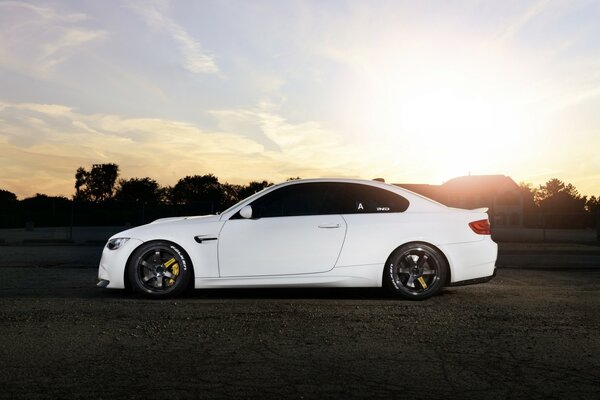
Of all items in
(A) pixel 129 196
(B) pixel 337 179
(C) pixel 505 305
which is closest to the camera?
(C) pixel 505 305

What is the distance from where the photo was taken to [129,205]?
28.6 m

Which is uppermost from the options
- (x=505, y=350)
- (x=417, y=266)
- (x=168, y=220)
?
(x=168, y=220)

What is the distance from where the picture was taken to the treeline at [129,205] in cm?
2786

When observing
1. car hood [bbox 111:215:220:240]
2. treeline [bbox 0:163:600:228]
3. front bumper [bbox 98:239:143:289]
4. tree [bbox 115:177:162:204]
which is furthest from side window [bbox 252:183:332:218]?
tree [bbox 115:177:162:204]

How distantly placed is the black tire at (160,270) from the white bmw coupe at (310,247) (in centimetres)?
1

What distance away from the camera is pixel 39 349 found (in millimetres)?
5148

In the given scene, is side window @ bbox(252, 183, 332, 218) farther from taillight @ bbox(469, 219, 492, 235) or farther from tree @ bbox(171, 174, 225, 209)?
tree @ bbox(171, 174, 225, 209)

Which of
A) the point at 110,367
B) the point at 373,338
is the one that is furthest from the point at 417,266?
the point at 110,367

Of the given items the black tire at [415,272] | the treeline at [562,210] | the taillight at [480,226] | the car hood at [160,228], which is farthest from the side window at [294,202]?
the treeline at [562,210]

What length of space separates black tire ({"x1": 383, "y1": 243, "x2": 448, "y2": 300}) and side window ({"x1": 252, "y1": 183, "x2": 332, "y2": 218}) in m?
1.10

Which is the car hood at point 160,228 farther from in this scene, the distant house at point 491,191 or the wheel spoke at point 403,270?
the distant house at point 491,191

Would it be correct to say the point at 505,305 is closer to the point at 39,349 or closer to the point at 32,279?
the point at 39,349

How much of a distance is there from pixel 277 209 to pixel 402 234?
165 cm

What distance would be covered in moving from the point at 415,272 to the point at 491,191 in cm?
6915
